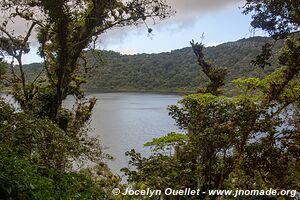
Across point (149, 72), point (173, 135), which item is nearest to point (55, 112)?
point (173, 135)

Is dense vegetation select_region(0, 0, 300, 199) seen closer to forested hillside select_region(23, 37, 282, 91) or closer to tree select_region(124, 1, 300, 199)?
tree select_region(124, 1, 300, 199)

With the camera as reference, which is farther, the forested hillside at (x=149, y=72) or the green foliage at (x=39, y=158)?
the forested hillside at (x=149, y=72)

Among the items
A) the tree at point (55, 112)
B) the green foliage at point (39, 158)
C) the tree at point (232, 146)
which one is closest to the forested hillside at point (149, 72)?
the tree at point (55, 112)

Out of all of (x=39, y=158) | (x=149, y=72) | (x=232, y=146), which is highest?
(x=149, y=72)

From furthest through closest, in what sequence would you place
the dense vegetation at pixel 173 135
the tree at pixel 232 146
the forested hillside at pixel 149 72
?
the forested hillside at pixel 149 72
the tree at pixel 232 146
the dense vegetation at pixel 173 135

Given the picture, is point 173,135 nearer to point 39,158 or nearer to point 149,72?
point 39,158

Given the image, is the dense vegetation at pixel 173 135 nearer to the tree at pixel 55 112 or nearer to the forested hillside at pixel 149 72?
the tree at pixel 55 112

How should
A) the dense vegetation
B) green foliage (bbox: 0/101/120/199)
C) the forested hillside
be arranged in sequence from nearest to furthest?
green foliage (bbox: 0/101/120/199) < the dense vegetation < the forested hillside

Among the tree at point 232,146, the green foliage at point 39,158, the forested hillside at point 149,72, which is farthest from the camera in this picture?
the forested hillside at point 149,72

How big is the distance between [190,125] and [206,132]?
798mm

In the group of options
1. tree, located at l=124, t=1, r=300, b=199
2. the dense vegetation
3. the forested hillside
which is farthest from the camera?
the forested hillside

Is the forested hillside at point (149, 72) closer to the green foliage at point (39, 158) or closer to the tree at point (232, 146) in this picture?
the tree at point (232, 146)

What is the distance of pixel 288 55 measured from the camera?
390 inches

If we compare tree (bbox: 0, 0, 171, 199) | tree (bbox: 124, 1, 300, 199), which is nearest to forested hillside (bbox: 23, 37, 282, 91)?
tree (bbox: 0, 0, 171, 199)
